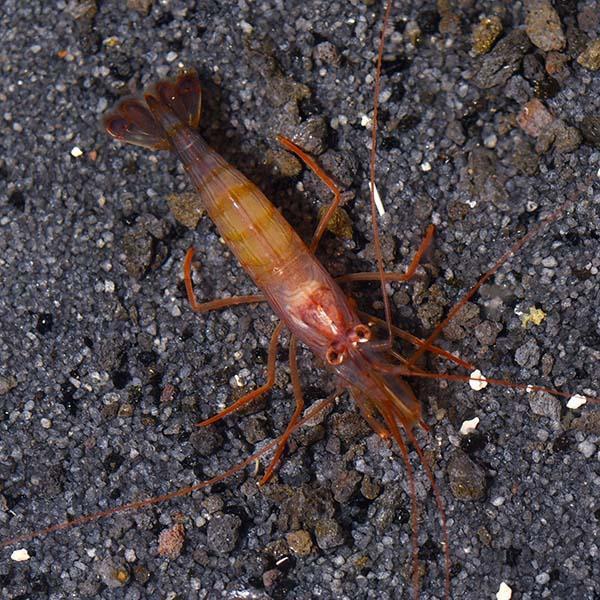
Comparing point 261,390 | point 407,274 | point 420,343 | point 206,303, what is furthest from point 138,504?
point 407,274

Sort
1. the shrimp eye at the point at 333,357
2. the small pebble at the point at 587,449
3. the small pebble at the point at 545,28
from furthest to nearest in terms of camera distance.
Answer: the small pebble at the point at 545,28 < the small pebble at the point at 587,449 < the shrimp eye at the point at 333,357

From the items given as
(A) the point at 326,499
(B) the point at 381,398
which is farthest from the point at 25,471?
(B) the point at 381,398

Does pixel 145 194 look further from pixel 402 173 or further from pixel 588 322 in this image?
pixel 588 322

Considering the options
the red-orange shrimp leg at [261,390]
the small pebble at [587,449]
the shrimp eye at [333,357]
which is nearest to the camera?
the shrimp eye at [333,357]

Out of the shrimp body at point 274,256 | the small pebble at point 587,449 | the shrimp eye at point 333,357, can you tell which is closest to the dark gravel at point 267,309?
the small pebble at point 587,449

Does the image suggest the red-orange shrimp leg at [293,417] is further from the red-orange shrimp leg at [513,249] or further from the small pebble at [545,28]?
the small pebble at [545,28]

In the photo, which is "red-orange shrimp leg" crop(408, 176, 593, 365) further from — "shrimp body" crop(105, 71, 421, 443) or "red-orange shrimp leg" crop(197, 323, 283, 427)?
"red-orange shrimp leg" crop(197, 323, 283, 427)
